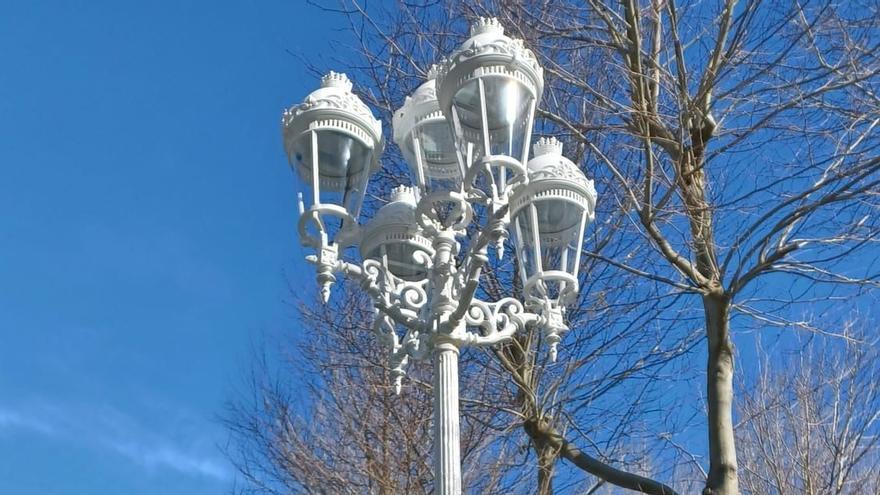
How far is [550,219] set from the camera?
16.3 feet

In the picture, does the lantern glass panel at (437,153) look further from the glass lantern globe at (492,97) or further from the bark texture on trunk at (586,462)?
the bark texture on trunk at (586,462)

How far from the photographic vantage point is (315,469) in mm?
12266

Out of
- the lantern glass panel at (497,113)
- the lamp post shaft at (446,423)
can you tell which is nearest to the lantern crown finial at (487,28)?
the lantern glass panel at (497,113)

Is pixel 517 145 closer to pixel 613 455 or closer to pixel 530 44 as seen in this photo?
pixel 530 44

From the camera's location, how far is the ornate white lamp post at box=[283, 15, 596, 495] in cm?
442

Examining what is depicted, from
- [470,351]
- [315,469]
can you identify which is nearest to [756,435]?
[470,351]

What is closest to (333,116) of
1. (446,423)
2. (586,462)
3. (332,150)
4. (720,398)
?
(332,150)

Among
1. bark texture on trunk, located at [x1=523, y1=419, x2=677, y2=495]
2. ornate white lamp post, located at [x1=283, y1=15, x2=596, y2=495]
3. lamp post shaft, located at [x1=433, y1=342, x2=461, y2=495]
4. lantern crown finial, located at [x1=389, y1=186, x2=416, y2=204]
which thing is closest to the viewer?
lamp post shaft, located at [x1=433, y1=342, x2=461, y2=495]

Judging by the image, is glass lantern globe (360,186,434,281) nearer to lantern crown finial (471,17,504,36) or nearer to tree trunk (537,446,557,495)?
lantern crown finial (471,17,504,36)

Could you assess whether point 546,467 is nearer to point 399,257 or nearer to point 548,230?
point 399,257

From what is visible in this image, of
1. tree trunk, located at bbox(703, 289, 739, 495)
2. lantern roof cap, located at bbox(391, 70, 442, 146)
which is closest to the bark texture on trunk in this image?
tree trunk, located at bbox(703, 289, 739, 495)

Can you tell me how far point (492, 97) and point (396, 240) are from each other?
109 centimetres

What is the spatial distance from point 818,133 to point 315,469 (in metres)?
7.54

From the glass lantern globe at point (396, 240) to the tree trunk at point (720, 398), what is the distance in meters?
2.98
